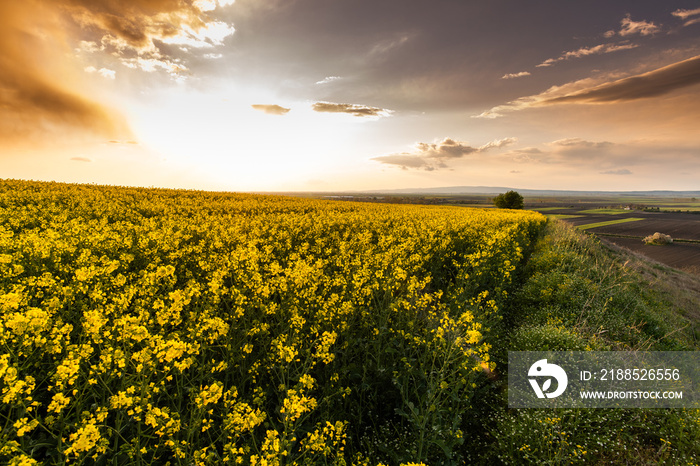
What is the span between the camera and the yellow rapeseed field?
105 inches

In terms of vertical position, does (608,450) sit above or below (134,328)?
below

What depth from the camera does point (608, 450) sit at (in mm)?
4426

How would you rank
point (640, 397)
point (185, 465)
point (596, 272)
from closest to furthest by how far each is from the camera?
point (185, 465) < point (640, 397) < point (596, 272)

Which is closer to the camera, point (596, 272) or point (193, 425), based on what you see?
point (193, 425)

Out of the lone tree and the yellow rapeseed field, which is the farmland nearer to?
the yellow rapeseed field

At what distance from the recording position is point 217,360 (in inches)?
168

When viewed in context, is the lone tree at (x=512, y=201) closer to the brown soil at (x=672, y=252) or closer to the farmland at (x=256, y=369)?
the brown soil at (x=672, y=252)

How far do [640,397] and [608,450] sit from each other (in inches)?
76.0

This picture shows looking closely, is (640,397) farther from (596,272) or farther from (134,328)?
(596,272)

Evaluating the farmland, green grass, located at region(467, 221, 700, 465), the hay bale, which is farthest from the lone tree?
the farmland

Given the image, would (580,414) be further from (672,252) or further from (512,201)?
(512,201)

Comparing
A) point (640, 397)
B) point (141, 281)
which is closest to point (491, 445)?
point (640, 397)

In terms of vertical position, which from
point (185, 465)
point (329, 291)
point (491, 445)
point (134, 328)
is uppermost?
point (134, 328)

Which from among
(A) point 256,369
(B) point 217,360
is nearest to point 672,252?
(A) point 256,369
